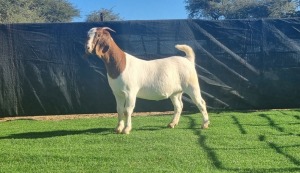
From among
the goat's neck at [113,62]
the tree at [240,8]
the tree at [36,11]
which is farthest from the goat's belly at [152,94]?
the tree at [240,8]

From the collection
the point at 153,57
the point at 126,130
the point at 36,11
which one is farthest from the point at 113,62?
the point at 36,11

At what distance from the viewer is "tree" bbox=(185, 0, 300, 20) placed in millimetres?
40344

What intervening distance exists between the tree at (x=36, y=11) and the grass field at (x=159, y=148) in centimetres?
2291

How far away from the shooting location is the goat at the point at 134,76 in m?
6.10

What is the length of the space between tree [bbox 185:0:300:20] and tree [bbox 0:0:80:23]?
503 inches

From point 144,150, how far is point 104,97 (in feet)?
12.2

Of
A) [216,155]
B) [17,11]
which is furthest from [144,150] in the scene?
[17,11]

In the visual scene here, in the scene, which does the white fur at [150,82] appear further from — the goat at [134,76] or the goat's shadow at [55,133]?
the goat's shadow at [55,133]

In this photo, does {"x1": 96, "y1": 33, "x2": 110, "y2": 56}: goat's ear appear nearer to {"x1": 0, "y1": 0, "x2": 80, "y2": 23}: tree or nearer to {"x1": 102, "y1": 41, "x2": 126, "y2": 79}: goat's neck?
{"x1": 102, "y1": 41, "x2": 126, "y2": 79}: goat's neck

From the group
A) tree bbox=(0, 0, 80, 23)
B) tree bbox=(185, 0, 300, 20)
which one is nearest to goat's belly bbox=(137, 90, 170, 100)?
tree bbox=(0, 0, 80, 23)

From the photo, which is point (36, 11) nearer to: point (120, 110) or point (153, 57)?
point (153, 57)

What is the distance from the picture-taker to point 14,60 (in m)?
8.51

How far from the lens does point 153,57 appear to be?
8656 mm

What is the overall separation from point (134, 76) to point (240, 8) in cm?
3756
